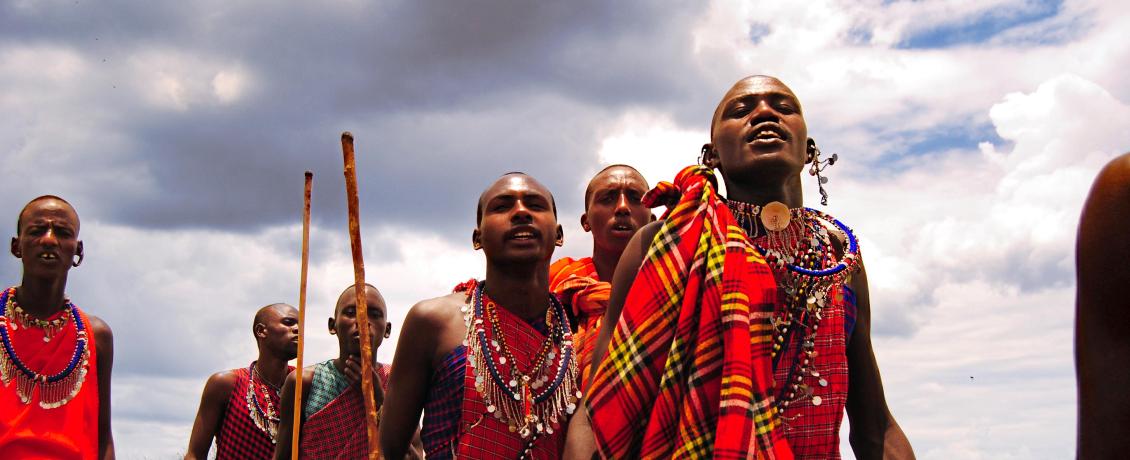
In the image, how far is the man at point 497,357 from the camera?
497cm

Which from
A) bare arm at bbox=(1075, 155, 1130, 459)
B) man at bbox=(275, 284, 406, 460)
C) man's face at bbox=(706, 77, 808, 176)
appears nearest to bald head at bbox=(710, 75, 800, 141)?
man's face at bbox=(706, 77, 808, 176)

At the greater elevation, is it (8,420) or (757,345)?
(8,420)

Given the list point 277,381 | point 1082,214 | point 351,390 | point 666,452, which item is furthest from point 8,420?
point 1082,214

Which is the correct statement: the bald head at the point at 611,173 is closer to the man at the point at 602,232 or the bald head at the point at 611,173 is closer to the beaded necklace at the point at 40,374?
the man at the point at 602,232

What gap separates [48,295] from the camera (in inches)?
304

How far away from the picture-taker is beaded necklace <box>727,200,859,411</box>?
405 centimetres

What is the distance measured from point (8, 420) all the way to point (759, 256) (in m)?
5.67

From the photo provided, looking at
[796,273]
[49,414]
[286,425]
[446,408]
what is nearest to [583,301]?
[446,408]

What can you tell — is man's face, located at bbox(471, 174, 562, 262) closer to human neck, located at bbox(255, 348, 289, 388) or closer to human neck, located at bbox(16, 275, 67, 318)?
human neck, located at bbox(16, 275, 67, 318)

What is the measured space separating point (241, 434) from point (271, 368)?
0.71 m

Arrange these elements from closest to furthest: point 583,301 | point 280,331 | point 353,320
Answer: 1. point 583,301
2. point 353,320
3. point 280,331

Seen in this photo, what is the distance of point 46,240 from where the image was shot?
752cm

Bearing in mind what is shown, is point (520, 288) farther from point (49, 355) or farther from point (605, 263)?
point (49, 355)

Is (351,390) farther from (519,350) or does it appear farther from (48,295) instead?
(519,350)
